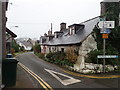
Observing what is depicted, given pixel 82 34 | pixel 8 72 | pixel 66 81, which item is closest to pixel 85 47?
pixel 82 34

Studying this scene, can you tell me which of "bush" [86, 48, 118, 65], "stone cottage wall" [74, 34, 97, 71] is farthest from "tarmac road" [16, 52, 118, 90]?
"stone cottage wall" [74, 34, 97, 71]

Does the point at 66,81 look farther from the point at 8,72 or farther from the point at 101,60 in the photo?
the point at 101,60

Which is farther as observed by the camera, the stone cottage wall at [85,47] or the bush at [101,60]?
the stone cottage wall at [85,47]

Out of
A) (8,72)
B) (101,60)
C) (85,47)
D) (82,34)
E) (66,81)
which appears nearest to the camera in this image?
(8,72)

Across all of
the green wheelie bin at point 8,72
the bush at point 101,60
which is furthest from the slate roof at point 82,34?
the green wheelie bin at point 8,72

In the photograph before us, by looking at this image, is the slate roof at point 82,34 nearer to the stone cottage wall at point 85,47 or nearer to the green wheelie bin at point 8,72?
the stone cottage wall at point 85,47

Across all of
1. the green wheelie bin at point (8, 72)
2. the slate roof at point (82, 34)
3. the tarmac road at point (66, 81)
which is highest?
the slate roof at point (82, 34)

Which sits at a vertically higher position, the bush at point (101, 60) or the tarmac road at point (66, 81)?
the bush at point (101, 60)

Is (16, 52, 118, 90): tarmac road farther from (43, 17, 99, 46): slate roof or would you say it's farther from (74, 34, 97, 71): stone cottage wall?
(43, 17, 99, 46): slate roof

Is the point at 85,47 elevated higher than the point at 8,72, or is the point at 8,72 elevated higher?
the point at 85,47

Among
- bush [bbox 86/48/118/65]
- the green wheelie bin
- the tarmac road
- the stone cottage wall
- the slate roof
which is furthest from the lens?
the slate roof

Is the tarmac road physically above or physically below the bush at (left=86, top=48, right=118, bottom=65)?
below

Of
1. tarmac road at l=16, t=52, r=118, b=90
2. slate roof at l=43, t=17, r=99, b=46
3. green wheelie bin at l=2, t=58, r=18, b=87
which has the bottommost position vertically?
tarmac road at l=16, t=52, r=118, b=90

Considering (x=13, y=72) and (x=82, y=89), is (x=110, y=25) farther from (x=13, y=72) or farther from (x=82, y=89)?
(x=13, y=72)
